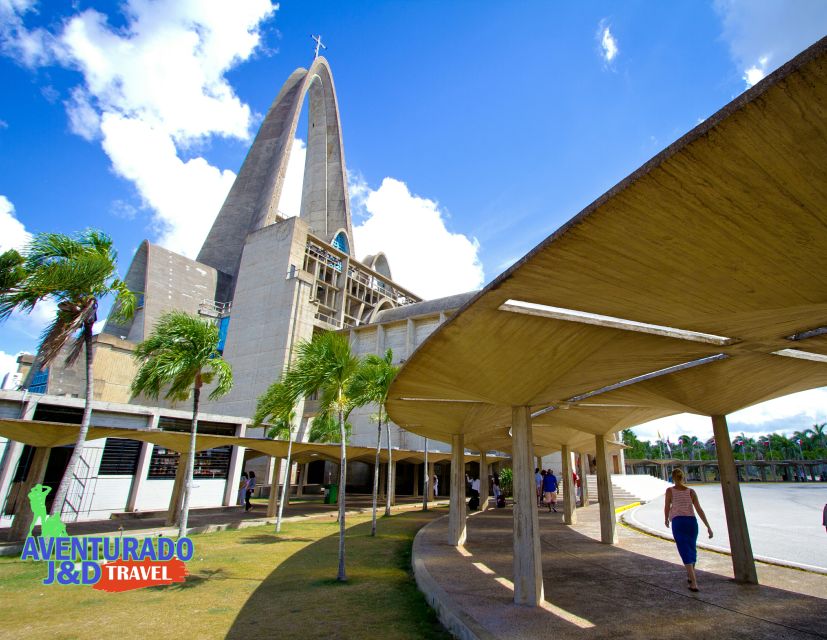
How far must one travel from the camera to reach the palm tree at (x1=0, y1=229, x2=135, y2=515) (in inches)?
396

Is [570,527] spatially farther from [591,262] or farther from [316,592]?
[591,262]

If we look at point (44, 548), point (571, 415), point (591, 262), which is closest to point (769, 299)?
point (591, 262)

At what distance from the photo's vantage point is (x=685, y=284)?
11.2 ft

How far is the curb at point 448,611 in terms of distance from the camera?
4754 mm

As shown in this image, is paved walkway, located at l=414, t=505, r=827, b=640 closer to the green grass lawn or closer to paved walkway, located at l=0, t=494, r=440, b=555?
the green grass lawn

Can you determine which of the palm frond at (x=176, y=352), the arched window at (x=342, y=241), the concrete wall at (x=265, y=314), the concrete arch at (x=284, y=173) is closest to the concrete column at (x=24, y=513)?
the palm frond at (x=176, y=352)

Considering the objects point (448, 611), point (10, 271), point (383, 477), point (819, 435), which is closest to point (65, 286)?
point (10, 271)

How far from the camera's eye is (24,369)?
37.5 metres

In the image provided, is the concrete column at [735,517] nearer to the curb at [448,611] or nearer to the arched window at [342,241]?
the curb at [448,611]

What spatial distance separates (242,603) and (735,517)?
26.0ft

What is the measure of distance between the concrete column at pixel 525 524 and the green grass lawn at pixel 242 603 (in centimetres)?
133

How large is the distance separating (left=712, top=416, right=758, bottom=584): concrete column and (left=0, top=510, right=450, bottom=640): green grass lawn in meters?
4.99

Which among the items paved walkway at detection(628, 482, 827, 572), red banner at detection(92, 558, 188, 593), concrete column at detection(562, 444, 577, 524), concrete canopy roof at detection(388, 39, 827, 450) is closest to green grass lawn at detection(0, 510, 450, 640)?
red banner at detection(92, 558, 188, 593)

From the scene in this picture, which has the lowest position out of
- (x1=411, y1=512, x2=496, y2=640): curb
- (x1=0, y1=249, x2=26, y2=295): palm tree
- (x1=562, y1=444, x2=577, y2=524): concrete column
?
(x1=411, y1=512, x2=496, y2=640): curb
